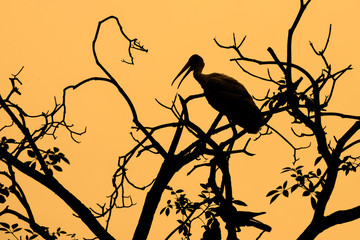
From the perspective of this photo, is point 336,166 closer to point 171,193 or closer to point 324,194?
point 324,194

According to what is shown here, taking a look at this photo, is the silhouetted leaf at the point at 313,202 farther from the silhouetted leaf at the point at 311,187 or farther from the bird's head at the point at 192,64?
the bird's head at the point at 192,64

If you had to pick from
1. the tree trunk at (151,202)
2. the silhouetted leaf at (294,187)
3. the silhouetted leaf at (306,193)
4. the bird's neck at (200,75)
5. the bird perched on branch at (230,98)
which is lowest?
the tree trunk at (151,202)

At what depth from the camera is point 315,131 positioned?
460 cm

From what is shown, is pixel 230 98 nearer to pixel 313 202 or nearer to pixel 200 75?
pixel 200 75

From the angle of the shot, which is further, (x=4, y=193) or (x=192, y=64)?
(x=192, y=64)

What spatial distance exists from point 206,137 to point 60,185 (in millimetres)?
1375

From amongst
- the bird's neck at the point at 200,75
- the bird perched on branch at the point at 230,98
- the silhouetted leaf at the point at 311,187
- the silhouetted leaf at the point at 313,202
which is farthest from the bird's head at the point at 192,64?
the silhouetted leaf at the point at 313,202

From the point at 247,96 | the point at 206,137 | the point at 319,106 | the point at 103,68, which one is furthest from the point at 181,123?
the point at 247,96

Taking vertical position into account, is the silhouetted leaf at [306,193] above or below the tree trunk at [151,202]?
above

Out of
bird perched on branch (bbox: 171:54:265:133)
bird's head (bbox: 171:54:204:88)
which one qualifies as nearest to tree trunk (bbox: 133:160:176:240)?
bird perched on branch (bbox: 171:54:265:133)

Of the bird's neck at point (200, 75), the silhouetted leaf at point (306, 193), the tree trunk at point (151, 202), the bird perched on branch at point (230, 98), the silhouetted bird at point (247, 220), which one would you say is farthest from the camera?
the bird's neck at point (200, 75)

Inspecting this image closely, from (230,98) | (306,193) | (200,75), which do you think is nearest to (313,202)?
(306,193)

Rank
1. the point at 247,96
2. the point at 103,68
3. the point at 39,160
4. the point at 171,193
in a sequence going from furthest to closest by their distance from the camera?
the point at 247,96 < the point at 171,193 < the point at 103,68 < the point at 39,160

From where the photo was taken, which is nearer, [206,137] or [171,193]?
[206,137]
